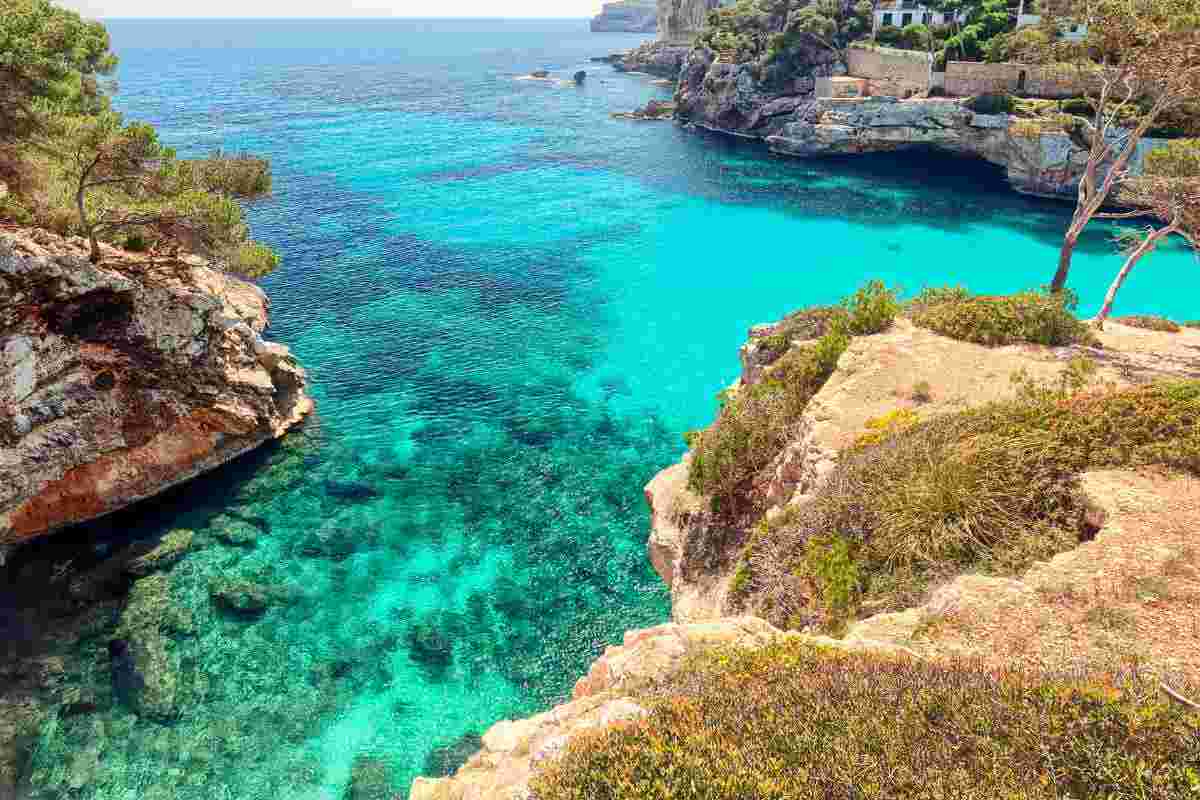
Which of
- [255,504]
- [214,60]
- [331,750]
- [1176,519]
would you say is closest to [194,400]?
[255,504]

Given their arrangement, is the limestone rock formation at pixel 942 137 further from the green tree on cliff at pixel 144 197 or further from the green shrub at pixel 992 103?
the green tree on cliff at pixel 144 197

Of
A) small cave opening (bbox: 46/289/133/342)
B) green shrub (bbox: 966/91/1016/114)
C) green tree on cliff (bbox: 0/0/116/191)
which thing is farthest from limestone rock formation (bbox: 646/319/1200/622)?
green shrub (bbox: 966/91/1016/114)

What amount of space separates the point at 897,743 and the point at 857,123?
73.0m

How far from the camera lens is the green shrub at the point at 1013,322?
19.4m

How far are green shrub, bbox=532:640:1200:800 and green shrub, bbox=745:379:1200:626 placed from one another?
3.36 meters

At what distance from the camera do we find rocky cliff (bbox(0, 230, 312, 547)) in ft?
68.3

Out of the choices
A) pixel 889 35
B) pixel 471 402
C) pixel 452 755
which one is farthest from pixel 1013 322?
pixel 889 35

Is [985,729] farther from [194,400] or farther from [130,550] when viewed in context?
[194,400]

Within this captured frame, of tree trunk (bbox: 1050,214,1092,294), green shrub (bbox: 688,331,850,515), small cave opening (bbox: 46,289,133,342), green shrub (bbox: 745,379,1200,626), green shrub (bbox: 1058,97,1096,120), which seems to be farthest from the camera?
green shrub (bbox: 1058,97,1096,120)

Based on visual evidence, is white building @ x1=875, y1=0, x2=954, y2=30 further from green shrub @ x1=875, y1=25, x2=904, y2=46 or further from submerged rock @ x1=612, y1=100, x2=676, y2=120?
submerged rock @ x1=612, y1=100, x2=676, y2=120

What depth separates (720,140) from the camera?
266ft

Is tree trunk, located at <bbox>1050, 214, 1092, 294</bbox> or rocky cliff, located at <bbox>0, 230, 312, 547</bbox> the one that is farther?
tree trunk, located at <bbox>1050, 214, 1092, 294</bbox>

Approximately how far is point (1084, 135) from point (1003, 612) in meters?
61.1

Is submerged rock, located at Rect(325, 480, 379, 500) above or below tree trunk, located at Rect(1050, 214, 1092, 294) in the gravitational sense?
below
